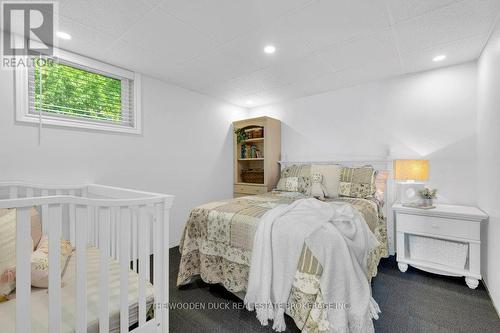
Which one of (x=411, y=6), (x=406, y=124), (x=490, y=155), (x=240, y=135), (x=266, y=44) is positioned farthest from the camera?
(x=240, y=135)

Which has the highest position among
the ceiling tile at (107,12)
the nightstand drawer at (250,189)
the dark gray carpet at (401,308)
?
the ceiling tile at (107,12)

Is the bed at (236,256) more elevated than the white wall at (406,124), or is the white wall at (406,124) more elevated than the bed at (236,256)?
the white wall at (406,124)

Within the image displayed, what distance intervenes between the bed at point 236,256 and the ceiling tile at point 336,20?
1.58 metres

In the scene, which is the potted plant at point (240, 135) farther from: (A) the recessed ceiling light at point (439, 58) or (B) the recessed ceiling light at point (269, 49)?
(A) the recessed ceiling light at point (439, 58)

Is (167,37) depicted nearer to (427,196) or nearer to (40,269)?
(40,269)

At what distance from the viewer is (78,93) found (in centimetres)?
243

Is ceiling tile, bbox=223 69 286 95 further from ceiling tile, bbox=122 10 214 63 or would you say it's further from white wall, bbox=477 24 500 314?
white wall, bbox=477 24 500 314

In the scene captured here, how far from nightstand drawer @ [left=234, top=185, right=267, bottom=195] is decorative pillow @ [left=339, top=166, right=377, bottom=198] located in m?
1.21

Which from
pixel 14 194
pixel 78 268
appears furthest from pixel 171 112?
pixel 78 268

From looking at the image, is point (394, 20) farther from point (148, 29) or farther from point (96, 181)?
point (96, 181)

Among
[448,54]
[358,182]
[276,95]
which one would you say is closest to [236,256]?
[358,182]

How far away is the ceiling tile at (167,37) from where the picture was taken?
1.83m

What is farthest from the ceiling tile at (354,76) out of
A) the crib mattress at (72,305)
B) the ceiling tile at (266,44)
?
the crib mattress at (72,305)

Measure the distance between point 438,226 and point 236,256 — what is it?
2.02 meters
